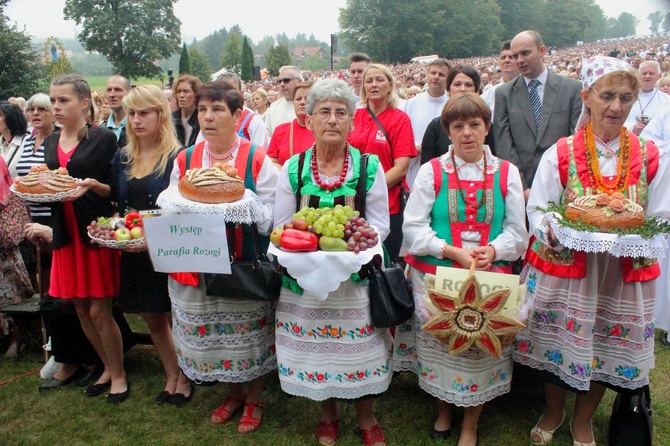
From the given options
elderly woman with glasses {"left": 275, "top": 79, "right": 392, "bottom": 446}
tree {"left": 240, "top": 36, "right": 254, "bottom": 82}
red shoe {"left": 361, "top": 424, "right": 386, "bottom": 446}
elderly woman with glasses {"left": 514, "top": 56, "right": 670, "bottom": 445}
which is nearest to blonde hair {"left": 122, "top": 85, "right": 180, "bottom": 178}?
elderly woman with glasses {"left": 275, "top": 79, "right": 392, "bottom": 446}

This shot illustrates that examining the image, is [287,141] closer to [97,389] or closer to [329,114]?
[329,114]

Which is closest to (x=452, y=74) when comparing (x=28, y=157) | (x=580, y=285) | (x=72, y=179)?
(x=580, y=285)

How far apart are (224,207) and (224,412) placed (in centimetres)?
171

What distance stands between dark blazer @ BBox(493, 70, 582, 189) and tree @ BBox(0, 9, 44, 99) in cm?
1823

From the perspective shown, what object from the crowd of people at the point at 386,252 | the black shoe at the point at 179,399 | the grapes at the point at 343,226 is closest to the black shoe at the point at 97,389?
the crowd of people at the point at 386,252

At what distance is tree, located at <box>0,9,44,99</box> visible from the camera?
17969 mm

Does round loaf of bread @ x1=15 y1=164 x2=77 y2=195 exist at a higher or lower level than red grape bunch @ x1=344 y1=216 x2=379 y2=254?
higher

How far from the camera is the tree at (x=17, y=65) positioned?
18.0 m

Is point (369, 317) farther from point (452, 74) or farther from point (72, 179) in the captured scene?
point (452, 74)

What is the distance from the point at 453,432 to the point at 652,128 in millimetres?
4002

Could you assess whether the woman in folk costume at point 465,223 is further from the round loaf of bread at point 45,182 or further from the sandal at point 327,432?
the round loaf of bread at point 45,182

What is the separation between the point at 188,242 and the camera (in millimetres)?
3209

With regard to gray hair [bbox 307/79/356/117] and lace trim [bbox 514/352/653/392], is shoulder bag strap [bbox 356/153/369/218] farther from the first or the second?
lace trim [bbox 514/352/653/392]

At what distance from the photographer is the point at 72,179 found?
→ 3.76m
